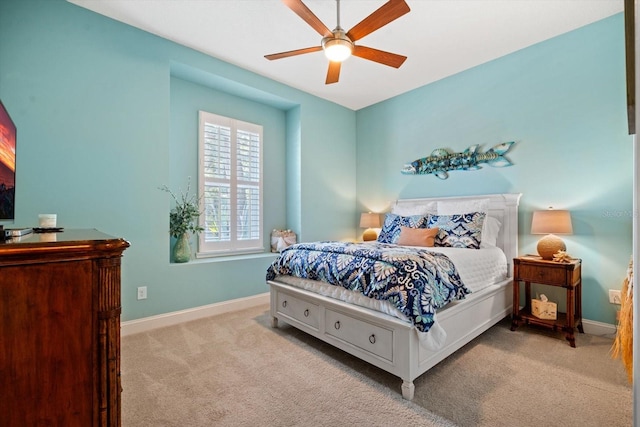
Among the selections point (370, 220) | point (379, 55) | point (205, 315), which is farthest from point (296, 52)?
point (205, 315)

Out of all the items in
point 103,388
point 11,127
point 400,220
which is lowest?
point 103,388

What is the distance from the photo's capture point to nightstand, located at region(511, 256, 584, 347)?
2420 mm

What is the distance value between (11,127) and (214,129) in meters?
2.42

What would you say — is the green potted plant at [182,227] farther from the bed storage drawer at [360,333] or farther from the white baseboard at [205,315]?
the bed storage drawer at [360,333]

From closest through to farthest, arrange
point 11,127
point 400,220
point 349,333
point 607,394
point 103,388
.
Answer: point 103,388
point 11,127
point 607,394
point 349,333
point 400,220

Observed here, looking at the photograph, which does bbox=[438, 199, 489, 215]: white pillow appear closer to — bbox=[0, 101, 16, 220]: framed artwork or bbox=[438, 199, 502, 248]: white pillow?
bbox=[438, 199, 502, 248]: white pillow

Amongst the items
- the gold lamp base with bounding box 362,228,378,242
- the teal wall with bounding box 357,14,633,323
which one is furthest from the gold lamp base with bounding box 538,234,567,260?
the gold lamp base with bounding box 362,228,378,242

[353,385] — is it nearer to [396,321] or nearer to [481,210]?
[396,321]

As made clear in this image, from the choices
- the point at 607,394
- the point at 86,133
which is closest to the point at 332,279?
the point at 607,394

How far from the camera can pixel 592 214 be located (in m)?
2.70

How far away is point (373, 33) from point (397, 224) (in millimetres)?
2045

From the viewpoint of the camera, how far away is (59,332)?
810mm

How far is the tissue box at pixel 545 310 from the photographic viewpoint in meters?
2.61

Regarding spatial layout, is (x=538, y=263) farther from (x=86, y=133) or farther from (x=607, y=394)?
(x=86, y=133)
